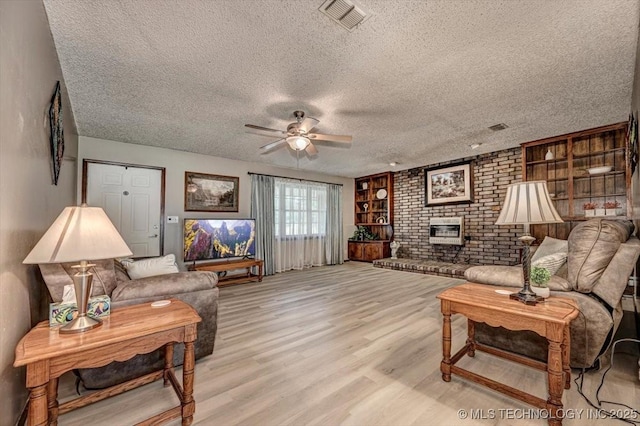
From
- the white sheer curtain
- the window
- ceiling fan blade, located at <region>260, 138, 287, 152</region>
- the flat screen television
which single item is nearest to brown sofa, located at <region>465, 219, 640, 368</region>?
ceiling fan blade, located at <region>260, 138, 287, 152</region>

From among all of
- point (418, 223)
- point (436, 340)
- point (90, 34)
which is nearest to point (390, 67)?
point (90, 34)

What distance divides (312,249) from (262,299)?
292 centimetres

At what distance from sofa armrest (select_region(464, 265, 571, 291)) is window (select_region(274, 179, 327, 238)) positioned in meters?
4.40

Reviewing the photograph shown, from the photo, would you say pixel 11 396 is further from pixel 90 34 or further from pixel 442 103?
pixel 442 103

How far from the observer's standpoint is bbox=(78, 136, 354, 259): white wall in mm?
4137

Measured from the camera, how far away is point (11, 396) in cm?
124

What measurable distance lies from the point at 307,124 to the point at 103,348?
2463 millimetres

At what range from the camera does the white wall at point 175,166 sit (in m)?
4.14

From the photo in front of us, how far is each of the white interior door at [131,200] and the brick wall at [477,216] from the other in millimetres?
5520

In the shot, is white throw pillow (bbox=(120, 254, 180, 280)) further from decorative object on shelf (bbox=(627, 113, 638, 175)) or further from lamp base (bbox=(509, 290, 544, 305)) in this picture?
decorative object on shelf (bbox=(627, 113, 638, 175))

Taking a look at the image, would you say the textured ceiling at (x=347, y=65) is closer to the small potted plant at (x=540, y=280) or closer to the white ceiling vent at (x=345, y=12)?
the white ceiling vent at (x=345, y=12)

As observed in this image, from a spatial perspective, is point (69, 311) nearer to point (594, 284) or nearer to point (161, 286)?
point (161, 286)

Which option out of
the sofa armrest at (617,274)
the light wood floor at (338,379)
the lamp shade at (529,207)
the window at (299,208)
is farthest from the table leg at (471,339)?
the window at (299,208)

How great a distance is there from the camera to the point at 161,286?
6.28 ft
